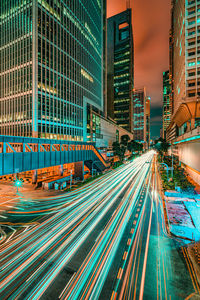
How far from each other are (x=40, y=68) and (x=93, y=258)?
5279cm

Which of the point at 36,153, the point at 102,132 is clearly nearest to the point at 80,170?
the point at 36,153

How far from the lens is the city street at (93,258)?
8430 mm

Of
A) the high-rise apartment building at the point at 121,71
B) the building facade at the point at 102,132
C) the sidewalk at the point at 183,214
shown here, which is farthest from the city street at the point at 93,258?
the high-rise apartment building at the point at 121,71

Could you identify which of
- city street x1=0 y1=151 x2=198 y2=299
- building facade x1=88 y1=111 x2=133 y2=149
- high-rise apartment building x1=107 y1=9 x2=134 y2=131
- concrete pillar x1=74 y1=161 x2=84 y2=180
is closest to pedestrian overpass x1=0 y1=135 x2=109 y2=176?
concrete pillar x1=74 y1=161 x2=84 y2=180

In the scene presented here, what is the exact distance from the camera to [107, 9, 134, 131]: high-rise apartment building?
14350 centimetres

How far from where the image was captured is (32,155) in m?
20.0

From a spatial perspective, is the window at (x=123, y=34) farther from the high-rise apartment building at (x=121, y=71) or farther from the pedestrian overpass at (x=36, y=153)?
the pedestrian overpass at (x=36, y=153)

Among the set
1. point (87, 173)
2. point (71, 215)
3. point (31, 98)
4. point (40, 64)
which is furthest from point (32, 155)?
point (40, 64)

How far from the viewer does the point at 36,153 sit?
818 inches

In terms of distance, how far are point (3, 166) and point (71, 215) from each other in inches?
403

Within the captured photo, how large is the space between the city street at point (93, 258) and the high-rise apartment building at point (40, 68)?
35244mm

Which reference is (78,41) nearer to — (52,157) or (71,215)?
(52,157)

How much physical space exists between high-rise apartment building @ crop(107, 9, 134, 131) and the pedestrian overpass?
118 meters

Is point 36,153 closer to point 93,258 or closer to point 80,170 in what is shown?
point 93,258
